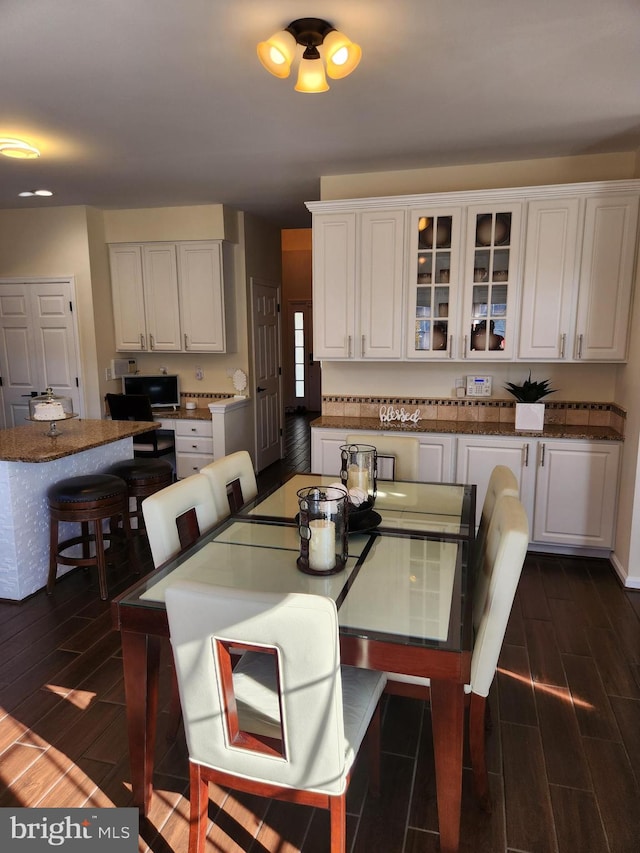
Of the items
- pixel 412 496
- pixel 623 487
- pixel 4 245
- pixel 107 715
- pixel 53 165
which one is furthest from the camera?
pixel 4 245

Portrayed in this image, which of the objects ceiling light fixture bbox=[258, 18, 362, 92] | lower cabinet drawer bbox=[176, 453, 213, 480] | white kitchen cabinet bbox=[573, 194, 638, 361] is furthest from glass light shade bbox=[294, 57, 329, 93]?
lower cabinet drawer bbox=[176, 453, 213, 480]

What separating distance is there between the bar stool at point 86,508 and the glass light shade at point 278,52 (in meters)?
2.38

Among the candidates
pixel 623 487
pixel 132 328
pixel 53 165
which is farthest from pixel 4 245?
pixel 623 487

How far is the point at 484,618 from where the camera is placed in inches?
67.1

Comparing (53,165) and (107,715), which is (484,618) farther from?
(53,165)

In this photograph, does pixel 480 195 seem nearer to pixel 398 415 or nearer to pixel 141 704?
pixel 398 415

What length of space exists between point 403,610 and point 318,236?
10.3 feet

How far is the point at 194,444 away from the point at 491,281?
9.97ft

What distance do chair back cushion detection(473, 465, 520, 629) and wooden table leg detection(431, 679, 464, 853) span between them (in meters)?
0.40

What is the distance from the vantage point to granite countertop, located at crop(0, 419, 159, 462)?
10.0 feet

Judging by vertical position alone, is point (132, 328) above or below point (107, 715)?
above

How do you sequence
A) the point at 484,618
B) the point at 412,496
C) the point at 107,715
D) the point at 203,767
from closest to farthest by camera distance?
the point at 203,767 → the point at 484,618 → the point at 107,715 → the point at 412,496

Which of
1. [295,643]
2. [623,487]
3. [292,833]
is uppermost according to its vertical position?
[295,643]
